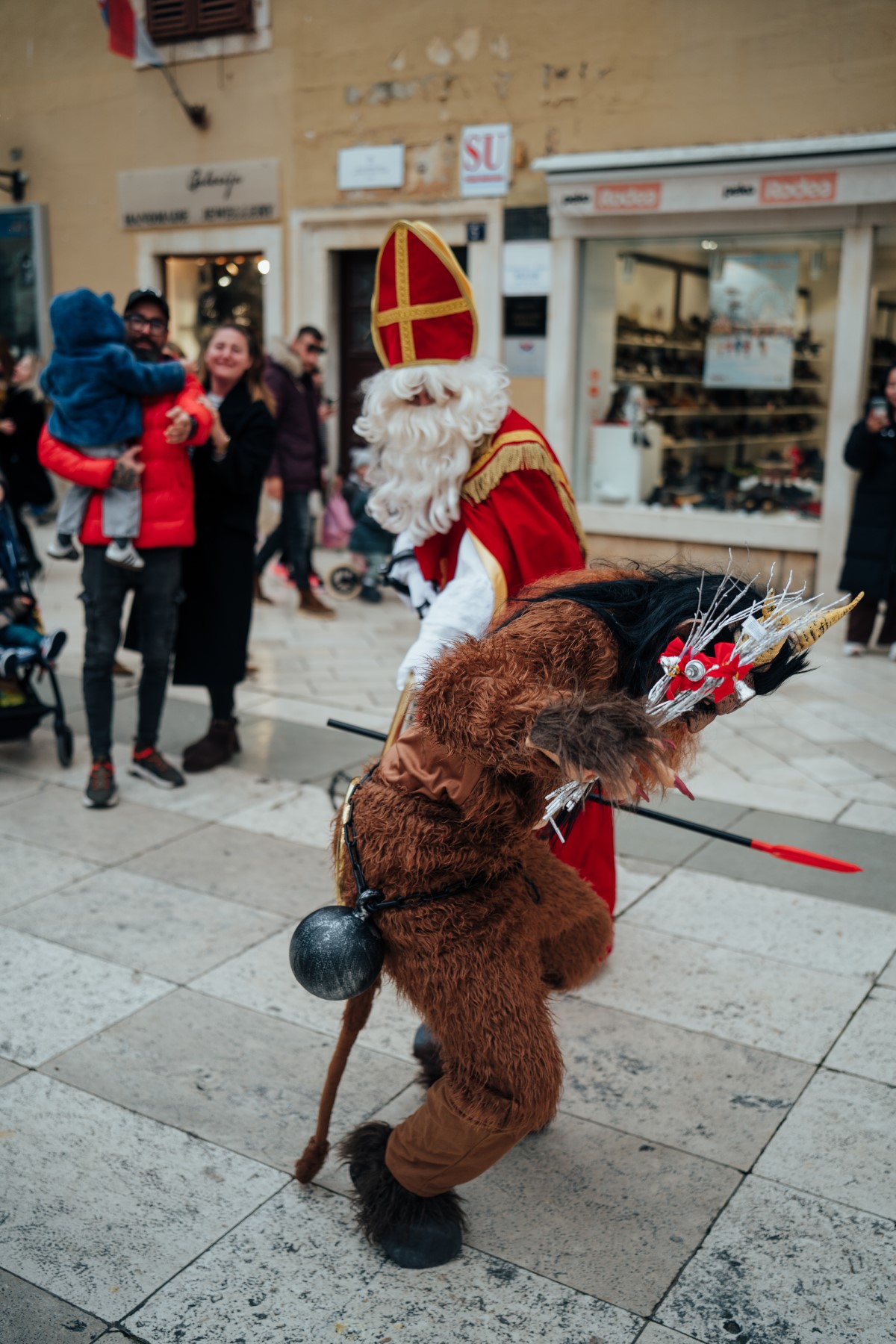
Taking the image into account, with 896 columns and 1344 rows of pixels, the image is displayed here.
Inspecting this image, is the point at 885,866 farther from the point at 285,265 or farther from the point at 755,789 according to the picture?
the point at 285,265

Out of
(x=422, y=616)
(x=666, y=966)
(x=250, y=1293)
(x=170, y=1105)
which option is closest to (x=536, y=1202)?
(x=250, y=1293)

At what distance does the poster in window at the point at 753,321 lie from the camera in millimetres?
9305

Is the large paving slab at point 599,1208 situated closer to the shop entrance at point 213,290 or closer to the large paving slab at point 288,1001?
the large paving slab at point 288,1001

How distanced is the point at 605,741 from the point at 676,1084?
5.16ft

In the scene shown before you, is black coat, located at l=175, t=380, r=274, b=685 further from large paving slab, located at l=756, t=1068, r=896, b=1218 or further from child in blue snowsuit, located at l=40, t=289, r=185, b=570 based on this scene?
large paving slab, located at l=756, t=1068, r=896, b=1218

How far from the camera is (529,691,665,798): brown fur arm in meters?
1.75

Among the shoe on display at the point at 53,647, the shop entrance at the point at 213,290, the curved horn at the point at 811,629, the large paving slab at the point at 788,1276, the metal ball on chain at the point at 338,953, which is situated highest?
the shop entrance at the point at 213,290

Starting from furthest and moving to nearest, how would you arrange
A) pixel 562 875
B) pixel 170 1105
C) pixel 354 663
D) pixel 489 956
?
pixel 354 663
pixel 170 1105
pixel 562 875
pixel 489 956

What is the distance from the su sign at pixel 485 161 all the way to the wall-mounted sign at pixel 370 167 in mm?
655

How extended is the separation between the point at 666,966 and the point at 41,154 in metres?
11.7

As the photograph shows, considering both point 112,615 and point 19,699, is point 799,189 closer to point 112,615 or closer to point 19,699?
point 112,615

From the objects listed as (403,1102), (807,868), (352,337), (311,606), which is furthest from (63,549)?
(352,337)

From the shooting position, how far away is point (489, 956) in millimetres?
2160

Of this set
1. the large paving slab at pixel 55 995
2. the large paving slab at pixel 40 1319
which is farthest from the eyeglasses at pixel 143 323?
the large paving slab at pixel 40 1319
